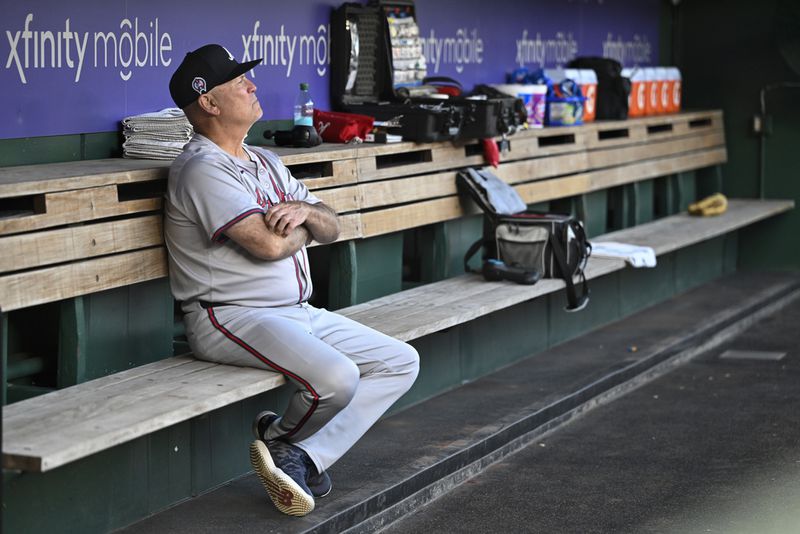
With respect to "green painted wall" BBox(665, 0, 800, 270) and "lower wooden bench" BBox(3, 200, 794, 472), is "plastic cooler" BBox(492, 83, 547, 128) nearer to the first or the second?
"lower wooden bench" BBox(3, 200, 794, 472)

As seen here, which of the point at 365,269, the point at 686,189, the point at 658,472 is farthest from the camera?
the point at 686,189

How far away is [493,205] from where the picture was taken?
18.8 feet

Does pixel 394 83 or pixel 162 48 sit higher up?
pixel 162 48

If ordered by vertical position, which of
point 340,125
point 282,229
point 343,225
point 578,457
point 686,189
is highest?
point 340,125

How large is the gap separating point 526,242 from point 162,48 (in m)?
1.90

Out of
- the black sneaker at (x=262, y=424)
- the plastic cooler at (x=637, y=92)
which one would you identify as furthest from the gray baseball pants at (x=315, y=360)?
the plastic cooler at (x=637, y=92)

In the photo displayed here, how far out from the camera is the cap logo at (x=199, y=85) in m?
3.99

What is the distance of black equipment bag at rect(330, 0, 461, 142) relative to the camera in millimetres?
5434

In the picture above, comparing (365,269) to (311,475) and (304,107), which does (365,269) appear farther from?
(311,475)

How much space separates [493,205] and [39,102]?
230 centimetres

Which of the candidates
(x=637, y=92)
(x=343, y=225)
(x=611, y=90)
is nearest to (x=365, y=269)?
(x=343, y=225)

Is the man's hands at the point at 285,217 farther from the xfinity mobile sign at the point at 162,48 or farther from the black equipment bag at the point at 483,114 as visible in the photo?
the black equipment bag at the point at 483,114

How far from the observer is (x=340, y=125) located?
5.25 metres

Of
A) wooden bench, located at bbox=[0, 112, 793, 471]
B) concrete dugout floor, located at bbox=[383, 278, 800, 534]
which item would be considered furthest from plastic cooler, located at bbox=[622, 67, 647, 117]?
concrete dugout floor, located at bbox=[383, 278, 800, 534]
